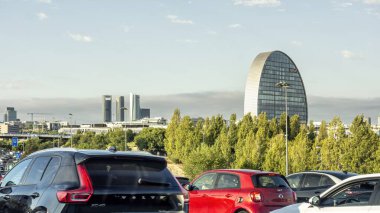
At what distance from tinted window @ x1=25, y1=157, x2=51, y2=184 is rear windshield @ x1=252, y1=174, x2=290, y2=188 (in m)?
6.58

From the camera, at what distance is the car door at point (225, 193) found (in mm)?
13750

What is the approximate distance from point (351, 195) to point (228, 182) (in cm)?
492

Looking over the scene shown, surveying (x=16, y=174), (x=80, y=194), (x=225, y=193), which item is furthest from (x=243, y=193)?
(x=80, y=194)

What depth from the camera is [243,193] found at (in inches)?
531

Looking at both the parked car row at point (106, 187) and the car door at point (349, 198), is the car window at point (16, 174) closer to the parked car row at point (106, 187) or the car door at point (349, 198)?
the parked car row at point (106, 187)

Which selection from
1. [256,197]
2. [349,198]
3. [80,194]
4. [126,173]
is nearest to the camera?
[80,194]

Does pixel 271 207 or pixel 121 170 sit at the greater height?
pixel 121 170

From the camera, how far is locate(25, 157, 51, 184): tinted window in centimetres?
773

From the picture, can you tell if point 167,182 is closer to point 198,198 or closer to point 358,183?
point 358,183

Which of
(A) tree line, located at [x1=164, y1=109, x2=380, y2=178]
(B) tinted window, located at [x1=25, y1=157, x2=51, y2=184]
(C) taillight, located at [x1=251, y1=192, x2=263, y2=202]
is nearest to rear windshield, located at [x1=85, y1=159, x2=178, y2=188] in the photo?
(B) tinted window, located at [x1=25, y1=157, x2=51, y2=184]

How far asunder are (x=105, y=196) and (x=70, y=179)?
1.56 ft

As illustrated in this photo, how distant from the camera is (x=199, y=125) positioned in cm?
11581

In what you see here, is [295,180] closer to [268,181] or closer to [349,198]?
[268,181]

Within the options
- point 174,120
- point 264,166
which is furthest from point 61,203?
point 174,120
